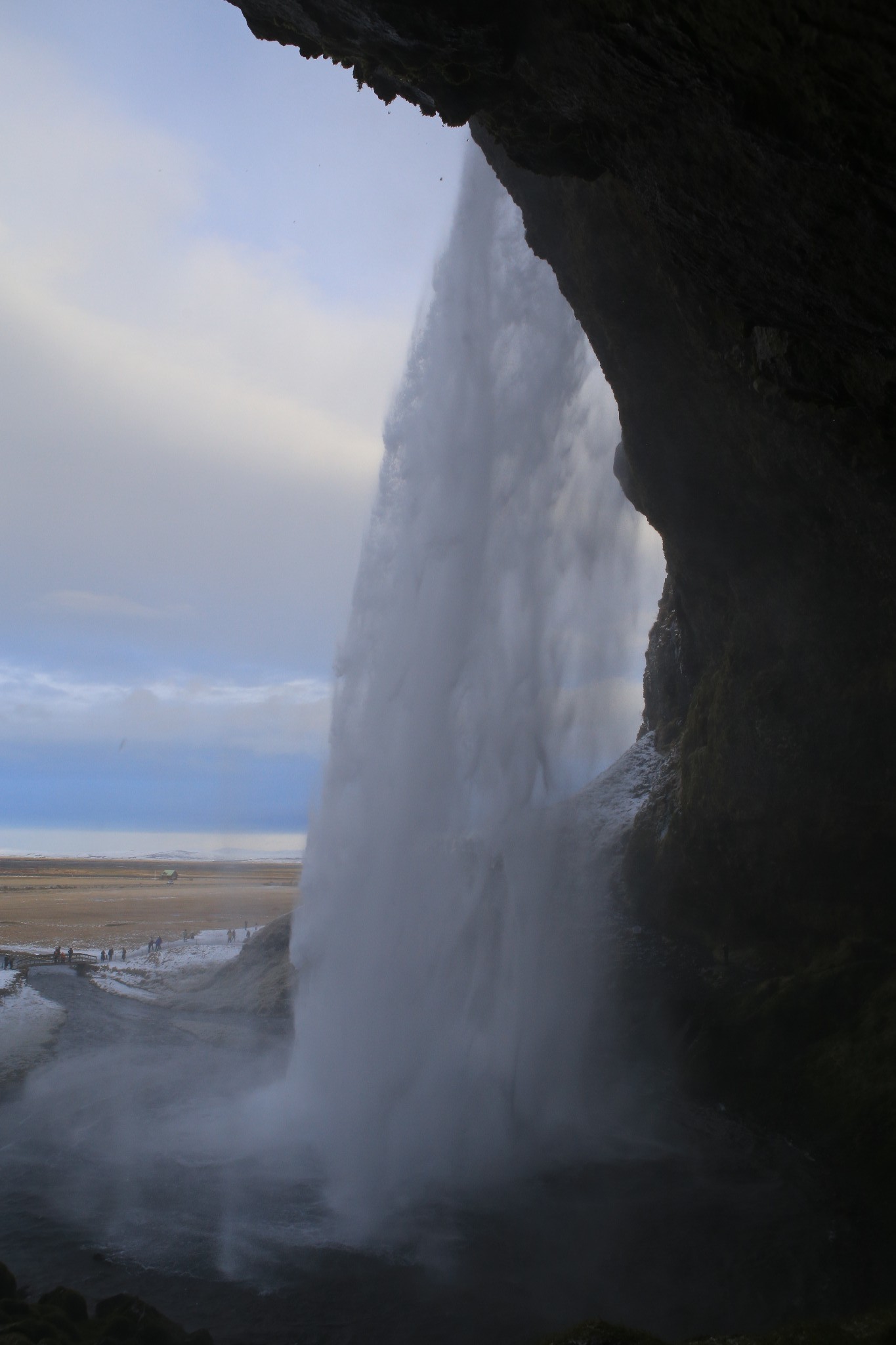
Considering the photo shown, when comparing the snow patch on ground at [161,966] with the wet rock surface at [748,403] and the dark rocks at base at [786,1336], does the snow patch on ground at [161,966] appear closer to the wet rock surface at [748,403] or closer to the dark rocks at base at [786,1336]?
the wet rock surface at [748,403]

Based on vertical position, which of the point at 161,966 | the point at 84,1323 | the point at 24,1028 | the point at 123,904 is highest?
the point at 84,1323

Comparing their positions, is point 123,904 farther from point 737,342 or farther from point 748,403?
point 737,342

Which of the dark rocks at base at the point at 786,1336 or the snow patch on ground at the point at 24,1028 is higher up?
the dark rocks at base at the point at 786,1336

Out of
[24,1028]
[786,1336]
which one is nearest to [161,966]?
[24,1028]

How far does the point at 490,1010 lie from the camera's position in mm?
15398

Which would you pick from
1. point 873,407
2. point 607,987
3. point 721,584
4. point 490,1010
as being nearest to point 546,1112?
point 490,1010

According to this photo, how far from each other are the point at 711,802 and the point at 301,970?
9298mm

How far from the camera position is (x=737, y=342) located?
10.2m

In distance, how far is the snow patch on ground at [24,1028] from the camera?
707 inches

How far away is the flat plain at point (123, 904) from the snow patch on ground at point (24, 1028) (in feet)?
48.5

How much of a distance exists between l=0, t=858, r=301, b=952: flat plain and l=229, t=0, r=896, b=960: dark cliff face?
34.5 m

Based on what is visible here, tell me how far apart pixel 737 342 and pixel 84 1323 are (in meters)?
12.8

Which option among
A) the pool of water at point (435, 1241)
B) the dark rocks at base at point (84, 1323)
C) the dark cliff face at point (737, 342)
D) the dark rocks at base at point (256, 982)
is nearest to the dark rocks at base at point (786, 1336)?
the pool of water at point (435, 1241)

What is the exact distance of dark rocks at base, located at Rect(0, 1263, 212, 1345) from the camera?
22.0ft
